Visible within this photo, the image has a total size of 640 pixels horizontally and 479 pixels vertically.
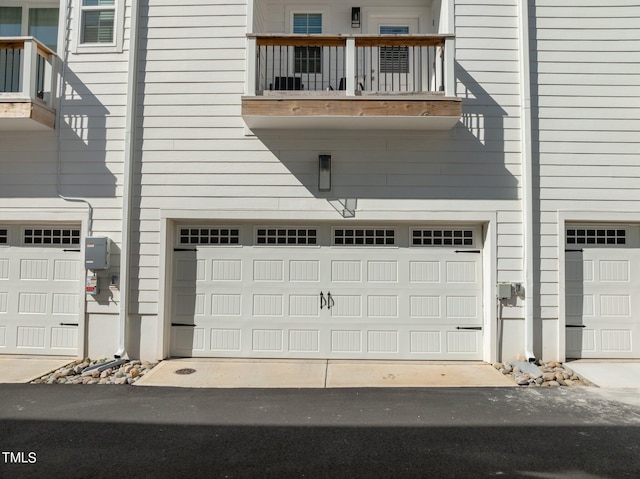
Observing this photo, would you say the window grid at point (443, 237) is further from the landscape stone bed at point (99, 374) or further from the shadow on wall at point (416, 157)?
the landscape stone bed at point (99, 374)

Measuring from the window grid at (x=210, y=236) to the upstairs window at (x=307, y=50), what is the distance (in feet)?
9.78

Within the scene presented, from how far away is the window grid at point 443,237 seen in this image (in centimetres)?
673

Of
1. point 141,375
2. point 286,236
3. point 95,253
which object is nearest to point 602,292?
point 286,236

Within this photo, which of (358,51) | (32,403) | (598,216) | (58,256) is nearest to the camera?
(32,403)

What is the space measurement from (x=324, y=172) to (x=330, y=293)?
1.81m

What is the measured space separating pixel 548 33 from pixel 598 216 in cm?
284

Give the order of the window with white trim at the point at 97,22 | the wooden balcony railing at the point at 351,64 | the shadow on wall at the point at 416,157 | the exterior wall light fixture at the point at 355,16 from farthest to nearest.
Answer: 1. the exterior wall light fixture at the point at 355,16
2. the window with white trim at the point at 97,22
3. the shadow on wall at the point at 416,157
4. the wooden balcony railing at the point at 351,64

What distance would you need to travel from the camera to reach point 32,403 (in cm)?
489

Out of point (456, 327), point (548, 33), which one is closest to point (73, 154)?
point (456, 327)

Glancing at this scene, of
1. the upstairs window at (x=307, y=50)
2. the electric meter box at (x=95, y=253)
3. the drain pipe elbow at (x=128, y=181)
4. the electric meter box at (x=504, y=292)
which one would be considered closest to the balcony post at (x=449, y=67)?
the upstairs window at (x=307, y=50)

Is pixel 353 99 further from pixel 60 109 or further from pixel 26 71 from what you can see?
pixel 26 71

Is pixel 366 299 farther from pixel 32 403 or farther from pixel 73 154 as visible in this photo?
pixel 73 154

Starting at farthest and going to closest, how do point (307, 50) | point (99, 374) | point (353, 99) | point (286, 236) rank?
point (307, 50) → point (286, 236) → point (353, 99) → point (99, 374)

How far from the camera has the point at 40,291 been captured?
6855mm
